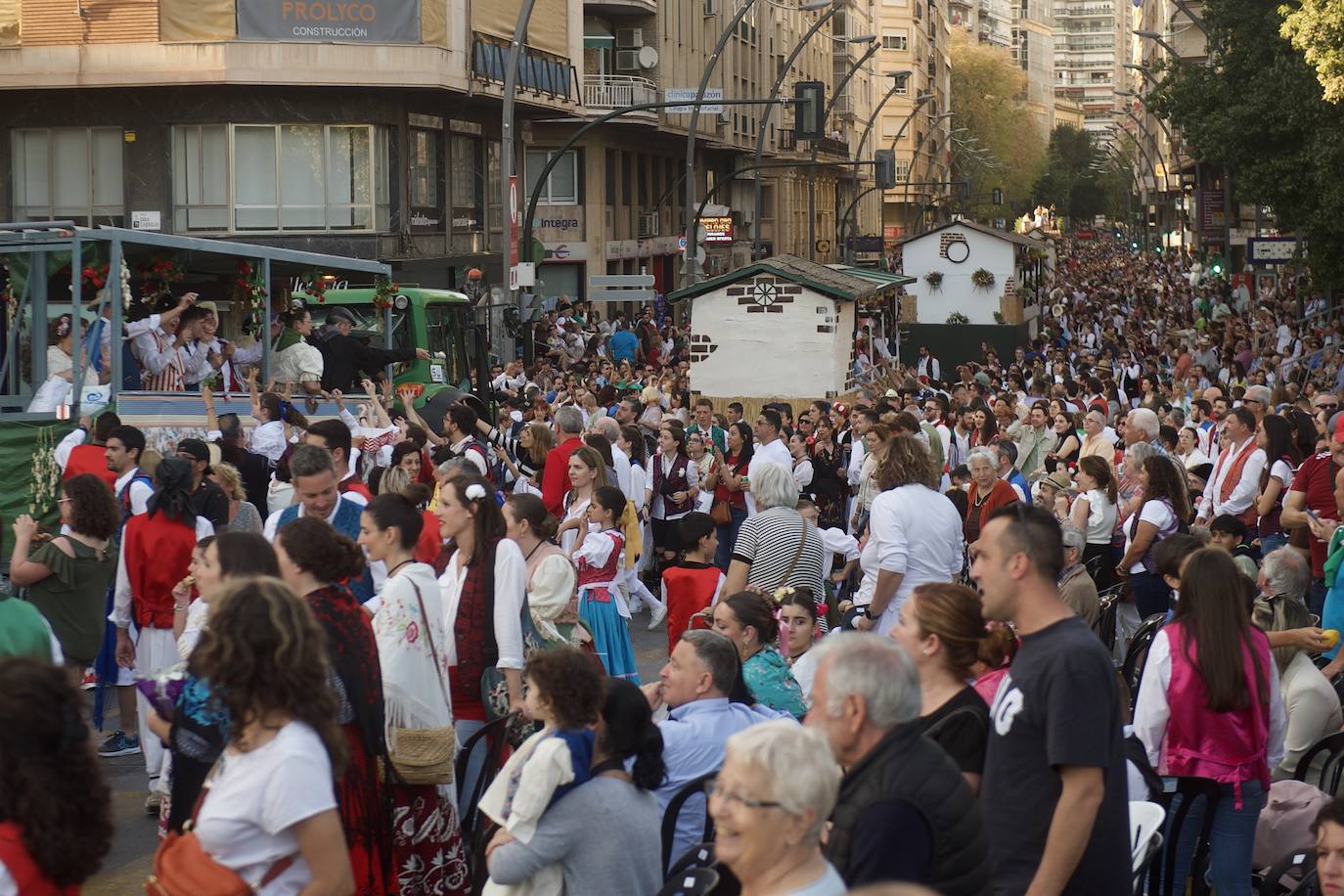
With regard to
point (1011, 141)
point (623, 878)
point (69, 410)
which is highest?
point (1011, 141)

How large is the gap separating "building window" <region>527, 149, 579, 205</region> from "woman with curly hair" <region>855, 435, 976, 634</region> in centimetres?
3862

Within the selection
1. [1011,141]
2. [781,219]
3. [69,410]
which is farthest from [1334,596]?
[1011,141]

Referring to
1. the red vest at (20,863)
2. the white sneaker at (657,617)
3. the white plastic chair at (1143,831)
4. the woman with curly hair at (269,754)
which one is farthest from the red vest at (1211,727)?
the white sneaker at (657,617)

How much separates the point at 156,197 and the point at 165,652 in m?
26.1

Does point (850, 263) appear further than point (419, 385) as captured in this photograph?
Yes

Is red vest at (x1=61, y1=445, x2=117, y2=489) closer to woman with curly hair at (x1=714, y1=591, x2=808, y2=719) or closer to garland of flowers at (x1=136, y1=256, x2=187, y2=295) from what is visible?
garland of flowers at (x1=136, y1=256, x2=187, y2=295)

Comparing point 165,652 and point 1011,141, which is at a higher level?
point 1011,141

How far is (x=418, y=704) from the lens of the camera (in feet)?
20.2

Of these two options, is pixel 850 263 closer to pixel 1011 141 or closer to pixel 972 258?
pixel 972 258

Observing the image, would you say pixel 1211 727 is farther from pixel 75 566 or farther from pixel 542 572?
pixel 75 566

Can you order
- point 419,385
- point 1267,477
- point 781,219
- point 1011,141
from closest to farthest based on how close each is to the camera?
point 1267,477 → point 419,385 → point 781,219 → point 1011,141

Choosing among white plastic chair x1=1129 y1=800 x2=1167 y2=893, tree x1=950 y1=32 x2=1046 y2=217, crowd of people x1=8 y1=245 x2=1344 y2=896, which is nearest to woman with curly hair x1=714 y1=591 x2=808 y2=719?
crowd of people x1=8 y1=245 x2=1344 y2=896

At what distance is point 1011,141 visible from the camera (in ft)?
401

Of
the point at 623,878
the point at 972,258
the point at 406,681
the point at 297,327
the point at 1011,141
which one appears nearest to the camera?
the point at 623,878
